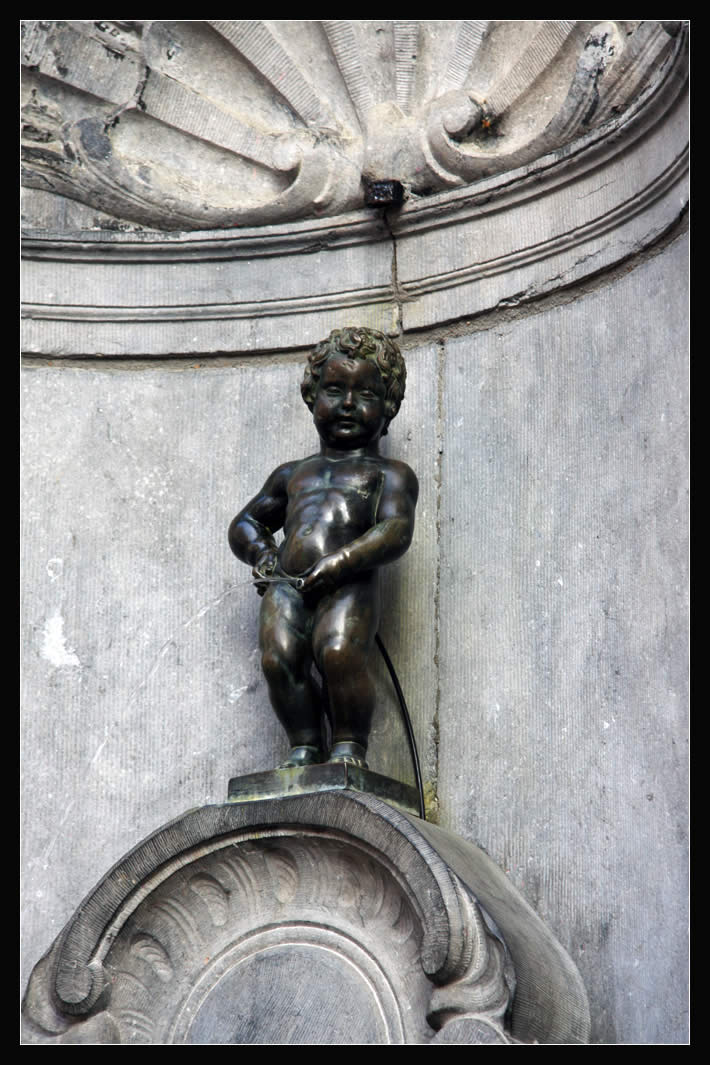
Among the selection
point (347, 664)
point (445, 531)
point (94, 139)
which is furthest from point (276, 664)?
point (94, 139)

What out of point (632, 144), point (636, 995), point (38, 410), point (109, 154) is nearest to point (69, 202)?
point (109, 154)

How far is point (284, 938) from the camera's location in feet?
12.4

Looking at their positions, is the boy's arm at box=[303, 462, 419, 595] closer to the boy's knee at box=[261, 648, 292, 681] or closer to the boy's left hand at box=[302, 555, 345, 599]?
the boy's left hand at box=[302, 555, 345, 599]

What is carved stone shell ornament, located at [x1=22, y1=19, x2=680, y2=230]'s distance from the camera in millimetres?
4844

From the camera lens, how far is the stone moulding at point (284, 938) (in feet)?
11.8

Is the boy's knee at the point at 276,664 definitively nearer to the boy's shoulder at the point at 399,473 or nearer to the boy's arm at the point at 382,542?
the boy's arm at the point at 382,542

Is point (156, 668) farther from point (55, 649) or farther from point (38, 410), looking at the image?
point (38, 410)

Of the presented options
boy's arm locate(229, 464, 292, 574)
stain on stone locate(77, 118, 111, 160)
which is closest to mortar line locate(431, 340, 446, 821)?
boy's arm locate(229, 464, 292, 574)

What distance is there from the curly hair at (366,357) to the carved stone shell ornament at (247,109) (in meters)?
0.73

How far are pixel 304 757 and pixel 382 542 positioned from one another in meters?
0.51

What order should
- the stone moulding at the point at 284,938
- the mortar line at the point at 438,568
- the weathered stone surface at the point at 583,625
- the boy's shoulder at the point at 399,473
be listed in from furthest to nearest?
the mortar line at the point at 438,568
the boy's shoulder at the point at 399,473
the weathered stone surface at the point at 583,625
the stone moulding at the point at 284,938

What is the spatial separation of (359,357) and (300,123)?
1.11 m

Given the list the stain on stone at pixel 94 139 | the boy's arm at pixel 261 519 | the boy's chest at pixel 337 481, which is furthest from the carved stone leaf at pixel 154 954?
the stain on stone at pixel 94 139

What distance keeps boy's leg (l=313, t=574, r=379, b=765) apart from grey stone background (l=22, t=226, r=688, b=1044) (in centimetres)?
32
